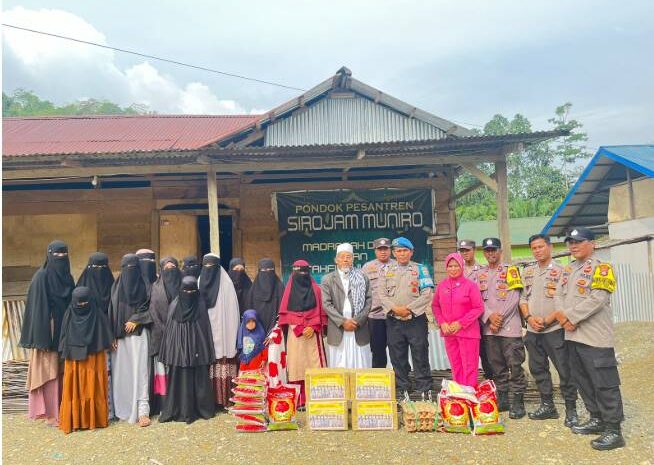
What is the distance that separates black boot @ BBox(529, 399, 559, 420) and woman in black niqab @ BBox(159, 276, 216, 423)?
2.82 m

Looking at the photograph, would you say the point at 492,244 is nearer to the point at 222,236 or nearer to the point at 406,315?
the point at 406,315

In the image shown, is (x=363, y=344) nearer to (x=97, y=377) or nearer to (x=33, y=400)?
(x=97, y=377)

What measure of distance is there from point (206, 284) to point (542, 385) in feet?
10.2

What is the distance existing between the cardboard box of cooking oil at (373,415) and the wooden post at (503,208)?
3.69 metres

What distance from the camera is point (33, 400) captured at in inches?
171

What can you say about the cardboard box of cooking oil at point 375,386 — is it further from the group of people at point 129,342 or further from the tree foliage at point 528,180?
the tree foliage at point 528,180

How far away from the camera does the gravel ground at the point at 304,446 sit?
349cm

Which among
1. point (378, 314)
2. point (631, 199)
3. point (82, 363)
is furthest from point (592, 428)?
point (631, 199)

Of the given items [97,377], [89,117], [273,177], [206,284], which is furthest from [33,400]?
[89,117]

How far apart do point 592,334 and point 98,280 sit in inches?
164

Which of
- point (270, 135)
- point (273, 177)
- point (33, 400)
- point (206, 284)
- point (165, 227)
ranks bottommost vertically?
point (33, 400)

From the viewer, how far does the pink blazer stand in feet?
13.9

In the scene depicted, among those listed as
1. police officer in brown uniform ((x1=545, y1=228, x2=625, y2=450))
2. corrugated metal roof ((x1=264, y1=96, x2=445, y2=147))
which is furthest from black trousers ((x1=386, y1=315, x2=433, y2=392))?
corrugated metal roof ((x1=264, y1=96, x2=445, y2=147))

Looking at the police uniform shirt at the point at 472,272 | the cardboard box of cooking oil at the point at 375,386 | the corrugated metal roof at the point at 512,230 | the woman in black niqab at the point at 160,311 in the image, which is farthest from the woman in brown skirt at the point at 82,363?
the corrugated metal roof at the point at 512,230
